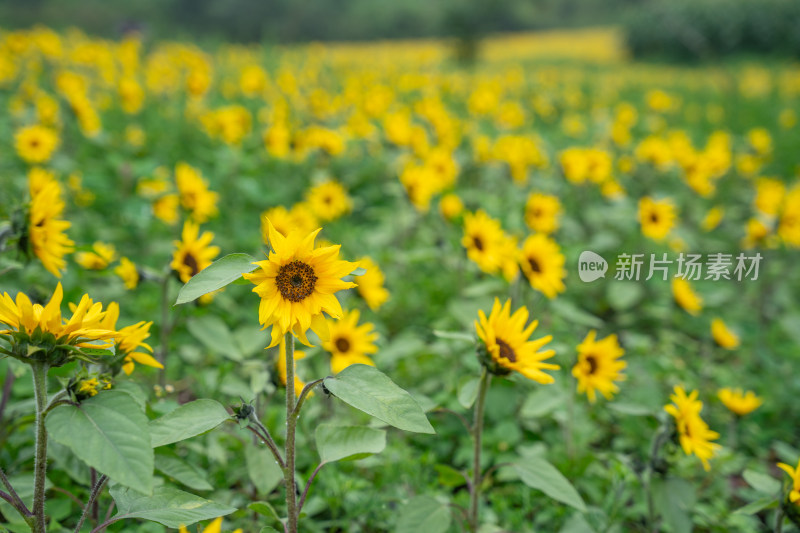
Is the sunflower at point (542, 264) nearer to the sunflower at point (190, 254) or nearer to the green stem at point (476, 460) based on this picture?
the green stem at point (476, 460)

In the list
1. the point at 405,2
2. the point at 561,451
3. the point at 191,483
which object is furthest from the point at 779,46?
the point at 191,483

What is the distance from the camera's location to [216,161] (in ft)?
14.2

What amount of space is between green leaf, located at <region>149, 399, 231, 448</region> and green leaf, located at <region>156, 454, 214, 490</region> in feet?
1.07

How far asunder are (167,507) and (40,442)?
272 millimetres

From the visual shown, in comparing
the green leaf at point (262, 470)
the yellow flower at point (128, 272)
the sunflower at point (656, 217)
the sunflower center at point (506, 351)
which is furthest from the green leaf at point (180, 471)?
the sunflower at point (656, 217)

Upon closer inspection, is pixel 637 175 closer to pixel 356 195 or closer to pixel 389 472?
pixel 356 195

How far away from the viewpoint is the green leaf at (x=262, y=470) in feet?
5.00

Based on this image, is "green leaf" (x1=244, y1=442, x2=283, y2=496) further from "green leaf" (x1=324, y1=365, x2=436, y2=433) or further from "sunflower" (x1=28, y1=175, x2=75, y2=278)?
"sunflower" (x1=28, y1=175, x2=75, y2=278)

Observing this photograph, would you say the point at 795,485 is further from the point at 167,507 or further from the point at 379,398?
the point at 167,507

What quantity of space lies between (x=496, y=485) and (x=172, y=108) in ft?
17.2

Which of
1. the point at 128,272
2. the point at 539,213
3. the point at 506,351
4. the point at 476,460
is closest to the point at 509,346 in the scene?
the point at 506,351

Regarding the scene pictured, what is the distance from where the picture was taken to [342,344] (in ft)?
6.66

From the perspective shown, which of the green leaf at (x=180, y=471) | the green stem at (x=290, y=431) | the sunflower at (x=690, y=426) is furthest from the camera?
the sunflower at (x=690, y=426)

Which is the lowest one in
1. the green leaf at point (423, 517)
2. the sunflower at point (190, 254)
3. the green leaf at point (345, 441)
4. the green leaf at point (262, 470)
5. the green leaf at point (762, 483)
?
the green leaf at point (423, 517)
